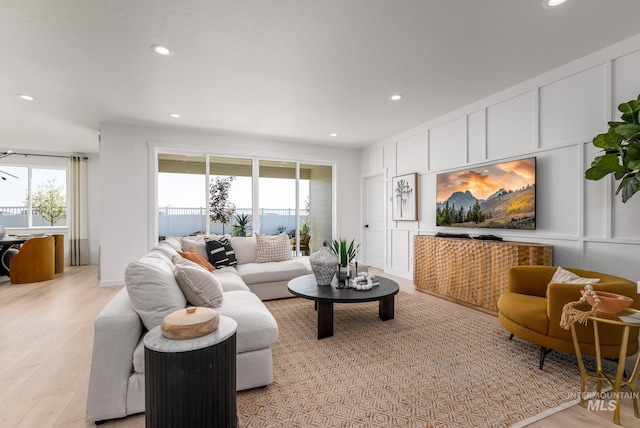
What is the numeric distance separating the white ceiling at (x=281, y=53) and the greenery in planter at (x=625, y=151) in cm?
81

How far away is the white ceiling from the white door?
213 cm

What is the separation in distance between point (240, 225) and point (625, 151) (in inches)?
215

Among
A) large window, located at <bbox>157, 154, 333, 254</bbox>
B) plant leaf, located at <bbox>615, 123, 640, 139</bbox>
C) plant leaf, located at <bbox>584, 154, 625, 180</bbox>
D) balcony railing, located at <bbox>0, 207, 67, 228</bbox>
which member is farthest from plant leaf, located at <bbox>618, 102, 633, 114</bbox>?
balcony railing, located at <bbox>0, 207, 67, 228</bbox>

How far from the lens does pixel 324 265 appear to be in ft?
Answer: 10.6

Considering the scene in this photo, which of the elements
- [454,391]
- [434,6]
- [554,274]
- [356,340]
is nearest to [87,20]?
[434,6]

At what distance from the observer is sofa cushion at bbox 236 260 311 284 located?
396 cm

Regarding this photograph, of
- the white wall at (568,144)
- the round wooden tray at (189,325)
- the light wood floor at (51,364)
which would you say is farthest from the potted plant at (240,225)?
the round wooden tray at (189,325)

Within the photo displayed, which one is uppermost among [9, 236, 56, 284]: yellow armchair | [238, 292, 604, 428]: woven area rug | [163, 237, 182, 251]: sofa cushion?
[163, 237, 182, 251]: sofa cushion

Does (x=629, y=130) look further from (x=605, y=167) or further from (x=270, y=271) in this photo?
(x=270, y=271)

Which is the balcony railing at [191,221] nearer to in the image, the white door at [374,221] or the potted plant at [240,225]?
the potted plant at [240,225]

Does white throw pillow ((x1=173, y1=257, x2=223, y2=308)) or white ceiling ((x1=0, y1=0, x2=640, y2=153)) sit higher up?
white ceiling ((x1=0, y1=0, x2=640, y2=153))

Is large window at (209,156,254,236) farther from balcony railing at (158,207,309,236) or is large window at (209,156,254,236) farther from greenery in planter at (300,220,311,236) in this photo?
greenery in planter at (300,220,311,236)

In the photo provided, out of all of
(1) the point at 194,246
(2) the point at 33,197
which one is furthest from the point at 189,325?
(2) the point at 33,197

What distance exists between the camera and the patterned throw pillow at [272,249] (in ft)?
15.1
